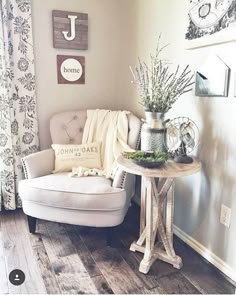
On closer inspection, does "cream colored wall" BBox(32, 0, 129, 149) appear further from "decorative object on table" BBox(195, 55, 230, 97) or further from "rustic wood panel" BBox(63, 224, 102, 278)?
"decorative object on table" BBox(195, 55, 230, 97)

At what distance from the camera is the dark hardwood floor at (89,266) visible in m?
1.54

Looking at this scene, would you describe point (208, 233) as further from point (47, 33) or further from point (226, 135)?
point (47, 33)

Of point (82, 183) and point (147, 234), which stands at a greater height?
point (82, 183)

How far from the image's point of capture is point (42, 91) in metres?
2.47

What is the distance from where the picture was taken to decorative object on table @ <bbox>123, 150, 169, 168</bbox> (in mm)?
1558

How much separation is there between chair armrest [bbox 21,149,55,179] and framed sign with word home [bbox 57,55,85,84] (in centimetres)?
71

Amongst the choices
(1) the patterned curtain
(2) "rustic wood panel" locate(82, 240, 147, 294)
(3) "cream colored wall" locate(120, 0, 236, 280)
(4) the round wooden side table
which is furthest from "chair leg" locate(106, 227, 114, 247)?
(1) the patterned curtain

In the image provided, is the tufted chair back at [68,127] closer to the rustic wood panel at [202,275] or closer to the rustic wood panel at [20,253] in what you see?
the rustic wood panel at [20,253]

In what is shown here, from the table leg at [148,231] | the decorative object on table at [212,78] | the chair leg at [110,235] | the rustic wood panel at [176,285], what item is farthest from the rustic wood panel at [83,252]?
the decorative object on table at [212,78]

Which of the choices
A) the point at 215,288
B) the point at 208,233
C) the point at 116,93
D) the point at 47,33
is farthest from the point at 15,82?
the point at 215,288

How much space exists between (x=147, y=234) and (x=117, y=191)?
328mm

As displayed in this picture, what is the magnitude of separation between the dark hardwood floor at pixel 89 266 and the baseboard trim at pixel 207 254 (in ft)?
0.10

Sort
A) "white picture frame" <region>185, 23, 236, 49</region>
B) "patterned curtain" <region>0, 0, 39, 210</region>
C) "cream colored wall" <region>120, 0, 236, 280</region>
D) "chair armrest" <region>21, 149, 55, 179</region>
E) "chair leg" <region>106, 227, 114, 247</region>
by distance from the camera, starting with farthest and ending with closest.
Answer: "patterned curtain" <region>0, 0, 39, 210</region>, "chair armrest" <region>21, 149, 55, 179</region>, "chair leg" <region>106, 227, 114, 247</region>, "cream colored wall" <region>120, 0, 236, 280</region>, "white picture frame" <region>185, 23, 236, 49</region>

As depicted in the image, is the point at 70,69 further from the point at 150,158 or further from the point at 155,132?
the point at 150,158
